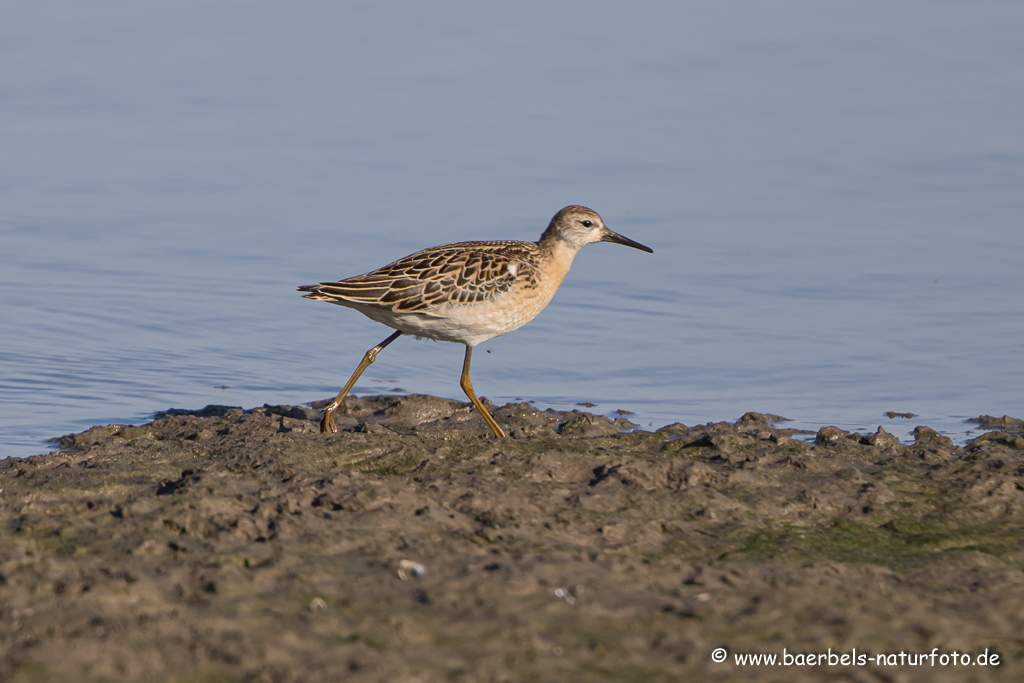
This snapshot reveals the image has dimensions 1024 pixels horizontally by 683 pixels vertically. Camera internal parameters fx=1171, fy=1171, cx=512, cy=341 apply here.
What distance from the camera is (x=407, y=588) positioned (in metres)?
4.53

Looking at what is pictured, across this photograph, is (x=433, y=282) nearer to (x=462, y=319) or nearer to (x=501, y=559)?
(x=462, y=319)


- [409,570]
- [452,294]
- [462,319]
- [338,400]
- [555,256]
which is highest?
[555,256]

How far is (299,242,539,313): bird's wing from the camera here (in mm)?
8109

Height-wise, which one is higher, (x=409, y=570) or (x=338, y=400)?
(x=338, y=400)

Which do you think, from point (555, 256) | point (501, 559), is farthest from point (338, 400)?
point (501, 559)

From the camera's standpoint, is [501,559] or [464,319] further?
[464,319]

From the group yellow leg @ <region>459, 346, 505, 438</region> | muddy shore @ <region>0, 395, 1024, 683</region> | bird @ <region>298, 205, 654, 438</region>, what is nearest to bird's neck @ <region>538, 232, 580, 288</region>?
bird @ <region>298, 205, 654, 438</region>

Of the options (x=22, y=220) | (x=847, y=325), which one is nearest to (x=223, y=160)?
(x=22, y=220)

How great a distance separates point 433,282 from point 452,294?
0.52ft

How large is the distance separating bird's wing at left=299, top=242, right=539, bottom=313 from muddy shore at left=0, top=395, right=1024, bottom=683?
1.06 meters

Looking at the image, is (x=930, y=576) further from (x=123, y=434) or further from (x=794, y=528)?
(x=123, y=434)

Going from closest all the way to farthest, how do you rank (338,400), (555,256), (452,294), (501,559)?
(501,559) < (452,294) < (338,400) < (555,256)

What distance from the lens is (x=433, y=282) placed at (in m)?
8.18

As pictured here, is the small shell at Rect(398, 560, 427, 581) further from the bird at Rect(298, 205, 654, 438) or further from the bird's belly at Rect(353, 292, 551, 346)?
the bird's belly at Rect(353, 292, 551, 346)
